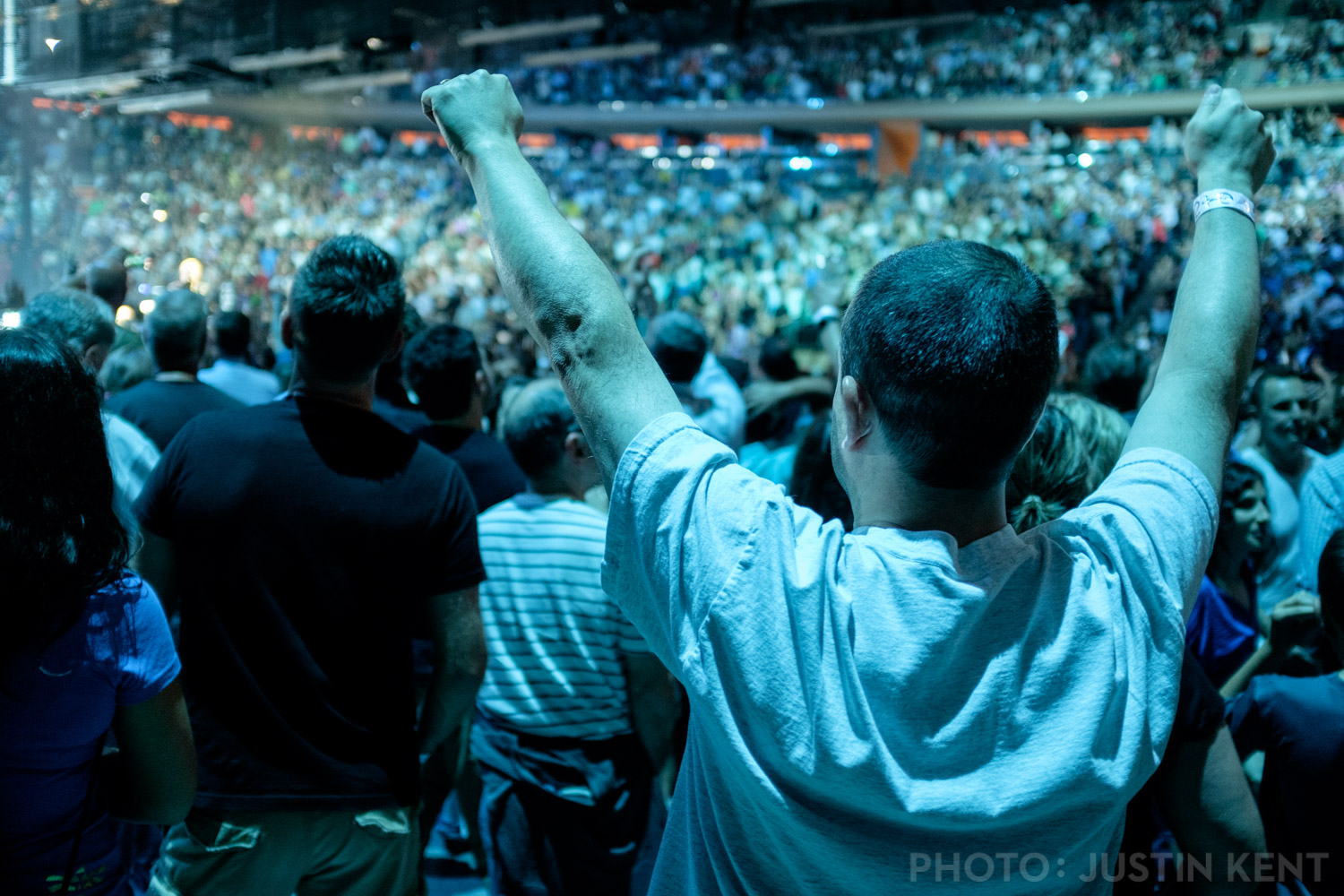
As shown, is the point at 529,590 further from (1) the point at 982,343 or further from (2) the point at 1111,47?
(2) the point at 1111,47

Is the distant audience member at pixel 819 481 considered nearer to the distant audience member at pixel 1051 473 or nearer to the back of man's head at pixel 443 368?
the distant audience member at pixel 1051 473

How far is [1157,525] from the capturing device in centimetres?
88

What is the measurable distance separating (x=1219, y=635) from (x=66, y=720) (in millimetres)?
2127

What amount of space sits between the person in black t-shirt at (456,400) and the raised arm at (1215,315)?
2.12 metres

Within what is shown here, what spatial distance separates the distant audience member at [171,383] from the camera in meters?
2.84

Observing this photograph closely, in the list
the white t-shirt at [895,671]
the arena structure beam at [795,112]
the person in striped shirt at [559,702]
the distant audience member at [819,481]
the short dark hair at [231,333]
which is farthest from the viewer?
the arena structure beam at [795,112]

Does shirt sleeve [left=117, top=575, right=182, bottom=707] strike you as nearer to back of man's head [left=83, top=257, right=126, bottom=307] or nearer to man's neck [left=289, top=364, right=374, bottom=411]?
man's neck [left=289, top=364, right=374, bottom=411]

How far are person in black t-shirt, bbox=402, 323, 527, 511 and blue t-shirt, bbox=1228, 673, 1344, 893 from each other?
1.94 m

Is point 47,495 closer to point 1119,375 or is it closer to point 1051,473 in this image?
point 1051,473

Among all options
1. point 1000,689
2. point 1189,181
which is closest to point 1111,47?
point 1189,181

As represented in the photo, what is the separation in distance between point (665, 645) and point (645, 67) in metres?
21.6

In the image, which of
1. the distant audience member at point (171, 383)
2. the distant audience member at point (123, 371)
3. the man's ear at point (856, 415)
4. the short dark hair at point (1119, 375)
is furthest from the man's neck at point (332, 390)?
the short dark hair at point (1119, 375)

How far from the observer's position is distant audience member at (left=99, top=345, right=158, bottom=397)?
11.0 ft

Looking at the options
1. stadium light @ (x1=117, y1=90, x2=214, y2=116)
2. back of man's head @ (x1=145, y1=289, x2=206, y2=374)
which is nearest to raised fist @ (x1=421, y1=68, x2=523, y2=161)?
back of man's head @ (x1=145, y1=289, x2=206, y2=374)
